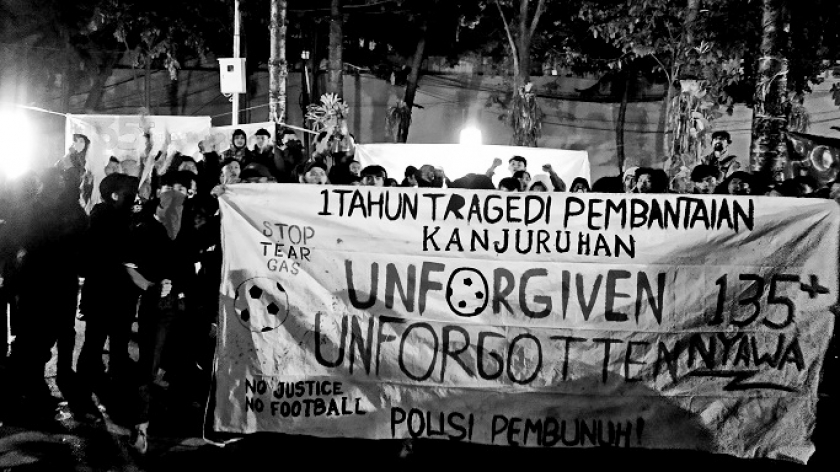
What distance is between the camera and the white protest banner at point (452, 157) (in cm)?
1245

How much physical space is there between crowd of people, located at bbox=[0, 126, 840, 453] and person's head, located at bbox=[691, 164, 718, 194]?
12 mm

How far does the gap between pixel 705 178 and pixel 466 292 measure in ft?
12.6

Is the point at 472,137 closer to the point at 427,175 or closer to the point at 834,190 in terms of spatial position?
the point at 427,175

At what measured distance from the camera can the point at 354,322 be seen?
5.85m

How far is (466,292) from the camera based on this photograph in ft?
19.1

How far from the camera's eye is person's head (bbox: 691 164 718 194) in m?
8.65

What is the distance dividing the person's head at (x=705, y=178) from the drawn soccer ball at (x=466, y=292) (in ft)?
11.5

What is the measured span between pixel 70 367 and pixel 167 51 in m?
19.4

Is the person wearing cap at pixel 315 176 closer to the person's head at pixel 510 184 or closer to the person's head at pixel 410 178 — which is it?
the person's head at pixel 410 178

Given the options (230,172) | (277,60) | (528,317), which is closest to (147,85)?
(277,60)

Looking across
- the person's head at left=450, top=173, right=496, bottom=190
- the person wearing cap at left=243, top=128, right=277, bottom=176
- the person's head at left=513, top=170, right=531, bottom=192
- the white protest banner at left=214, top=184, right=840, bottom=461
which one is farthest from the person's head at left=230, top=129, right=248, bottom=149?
the white protest banner at left=214, top=184, right=840, bottom=461

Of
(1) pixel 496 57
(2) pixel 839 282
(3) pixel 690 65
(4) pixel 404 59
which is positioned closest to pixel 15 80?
(4) pixel 404 59

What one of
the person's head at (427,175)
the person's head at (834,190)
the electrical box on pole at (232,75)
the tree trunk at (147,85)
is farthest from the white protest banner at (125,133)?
the tree trunk at (147,85)

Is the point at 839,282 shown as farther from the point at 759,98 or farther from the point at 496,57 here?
the point at 496,57
